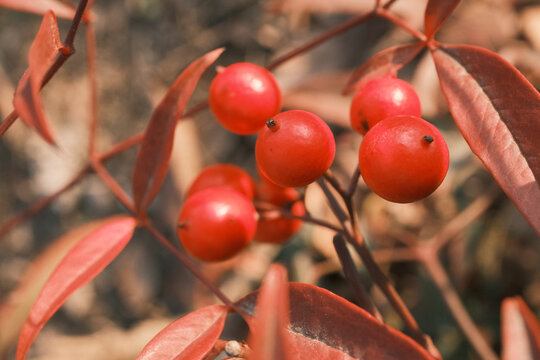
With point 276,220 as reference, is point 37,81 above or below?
above

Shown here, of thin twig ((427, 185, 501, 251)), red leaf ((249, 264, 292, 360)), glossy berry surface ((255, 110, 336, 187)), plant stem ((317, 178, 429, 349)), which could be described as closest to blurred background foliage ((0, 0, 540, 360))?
thin twig ((427, 185, 501, 251))

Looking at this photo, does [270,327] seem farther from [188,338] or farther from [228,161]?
[228,161]

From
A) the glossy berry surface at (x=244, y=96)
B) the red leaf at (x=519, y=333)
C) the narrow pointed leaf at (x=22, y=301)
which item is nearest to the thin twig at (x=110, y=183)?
the narrow pointed leaf at (x=22, y=301)

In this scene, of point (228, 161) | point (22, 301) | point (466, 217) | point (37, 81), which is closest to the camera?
point (37, 81)

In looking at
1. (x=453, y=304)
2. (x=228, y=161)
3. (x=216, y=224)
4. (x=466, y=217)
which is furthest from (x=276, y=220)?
(x=228, y=161)

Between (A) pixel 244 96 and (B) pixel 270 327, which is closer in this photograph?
(B) pixel 270 327
